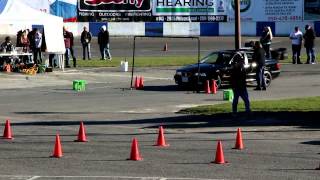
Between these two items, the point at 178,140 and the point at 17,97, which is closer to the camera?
the point at 178,140

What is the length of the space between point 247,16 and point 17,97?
37015 millimetres

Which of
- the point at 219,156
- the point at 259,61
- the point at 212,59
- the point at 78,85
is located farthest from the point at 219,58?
the point at 219,156

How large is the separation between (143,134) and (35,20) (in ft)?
65.9

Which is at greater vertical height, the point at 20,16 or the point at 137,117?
the point at 20,16

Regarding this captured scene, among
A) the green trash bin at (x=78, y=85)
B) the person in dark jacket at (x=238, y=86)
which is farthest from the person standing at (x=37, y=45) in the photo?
the person in dark jacket at (x=238, y=86)

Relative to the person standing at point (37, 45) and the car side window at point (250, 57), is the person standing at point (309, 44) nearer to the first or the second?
the car side window at point (250, 57)

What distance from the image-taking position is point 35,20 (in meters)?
38.0

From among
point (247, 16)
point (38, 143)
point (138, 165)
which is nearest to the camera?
point (138, 165)

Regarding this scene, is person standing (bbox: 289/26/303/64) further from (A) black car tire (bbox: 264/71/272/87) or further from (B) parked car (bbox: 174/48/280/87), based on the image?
(A) black car tire (bbox: 264/71/272/87)

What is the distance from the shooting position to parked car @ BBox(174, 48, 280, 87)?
96.4ft

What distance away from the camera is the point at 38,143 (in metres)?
16.9

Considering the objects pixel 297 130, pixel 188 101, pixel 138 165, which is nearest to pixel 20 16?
pixel 188 101

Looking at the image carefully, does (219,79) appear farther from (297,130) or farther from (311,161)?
(311,161)

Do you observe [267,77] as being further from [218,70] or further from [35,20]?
[35,20]
